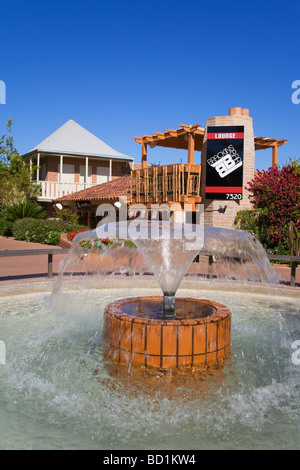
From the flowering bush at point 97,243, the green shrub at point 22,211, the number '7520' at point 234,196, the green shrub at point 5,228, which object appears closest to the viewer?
the flowering bush at point 97,243

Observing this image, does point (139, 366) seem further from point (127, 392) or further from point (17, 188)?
point (17, 188)

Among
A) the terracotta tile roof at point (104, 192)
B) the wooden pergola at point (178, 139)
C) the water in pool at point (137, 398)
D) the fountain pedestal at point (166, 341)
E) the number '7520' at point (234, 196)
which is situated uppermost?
the wooden pergola at point (178, 139)

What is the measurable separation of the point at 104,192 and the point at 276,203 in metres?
13.2

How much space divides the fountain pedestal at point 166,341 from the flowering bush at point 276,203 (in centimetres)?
1097

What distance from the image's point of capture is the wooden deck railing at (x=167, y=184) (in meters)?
18.9

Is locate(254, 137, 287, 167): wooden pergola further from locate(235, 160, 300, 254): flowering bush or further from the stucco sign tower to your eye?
locate(235, 160, 300, 254): flowering bush

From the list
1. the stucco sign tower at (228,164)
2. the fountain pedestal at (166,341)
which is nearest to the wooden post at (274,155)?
the stucco sign tower at (228,164)

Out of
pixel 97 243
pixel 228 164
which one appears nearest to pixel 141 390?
pixel 97 243

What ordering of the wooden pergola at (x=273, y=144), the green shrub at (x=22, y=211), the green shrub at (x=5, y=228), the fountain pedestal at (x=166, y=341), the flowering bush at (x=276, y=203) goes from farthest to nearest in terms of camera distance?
the green shrub at (x=22, y=211) < the green shrub at (x=5, y=228) < the wooden pergola at (x=273, y=144) < the flowering bush at (x=276, y=203) < the fountain pedestal at (x=166, y=341)

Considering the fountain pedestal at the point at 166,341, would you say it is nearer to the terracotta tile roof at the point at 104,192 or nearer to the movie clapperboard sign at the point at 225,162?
the movie clapperboard sign at the point at 225,162

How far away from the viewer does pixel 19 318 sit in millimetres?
6465

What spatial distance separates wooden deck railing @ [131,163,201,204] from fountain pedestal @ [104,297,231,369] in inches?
570

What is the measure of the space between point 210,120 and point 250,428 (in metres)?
16.6
